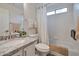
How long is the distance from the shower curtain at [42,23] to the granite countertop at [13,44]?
119 mm

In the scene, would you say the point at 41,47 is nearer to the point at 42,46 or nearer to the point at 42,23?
the point at 42,46

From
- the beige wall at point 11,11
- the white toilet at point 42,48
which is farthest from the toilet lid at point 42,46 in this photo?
the beige wall at point 11,11

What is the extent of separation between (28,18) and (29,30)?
16cm

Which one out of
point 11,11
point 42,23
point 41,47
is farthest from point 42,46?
point 11,11

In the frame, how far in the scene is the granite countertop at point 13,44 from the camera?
56.2 inches

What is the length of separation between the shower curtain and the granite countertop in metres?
0.12

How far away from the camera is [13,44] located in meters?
1.50

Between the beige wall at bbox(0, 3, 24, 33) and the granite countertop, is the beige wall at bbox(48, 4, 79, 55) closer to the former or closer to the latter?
the granite countertop

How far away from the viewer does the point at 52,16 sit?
1.57m

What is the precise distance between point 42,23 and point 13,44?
479mm

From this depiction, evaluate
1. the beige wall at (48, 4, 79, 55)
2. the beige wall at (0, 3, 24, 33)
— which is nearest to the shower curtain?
the beige wall at (48, 4, 79, 55)

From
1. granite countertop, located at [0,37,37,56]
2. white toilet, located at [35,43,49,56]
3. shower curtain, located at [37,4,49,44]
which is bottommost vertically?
white toilet, located at [35,43,49,56]

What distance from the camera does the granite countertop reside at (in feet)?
4.68

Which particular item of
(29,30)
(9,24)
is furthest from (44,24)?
(9,24)
